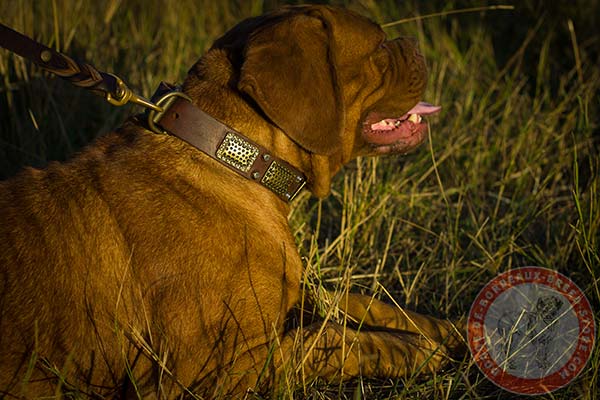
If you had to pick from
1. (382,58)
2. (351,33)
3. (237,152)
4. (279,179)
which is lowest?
(279,179)

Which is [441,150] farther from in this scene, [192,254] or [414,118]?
[192,254]

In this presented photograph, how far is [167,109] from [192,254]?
548mm

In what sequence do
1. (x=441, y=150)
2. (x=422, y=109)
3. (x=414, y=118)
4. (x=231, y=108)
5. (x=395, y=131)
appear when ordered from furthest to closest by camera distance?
(x=441, y=150) → (x=422, y=109) → (x=414, y=118) → (x=395, y=131) → (x=231, y=108)

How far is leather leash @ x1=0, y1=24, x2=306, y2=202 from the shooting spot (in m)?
2.73

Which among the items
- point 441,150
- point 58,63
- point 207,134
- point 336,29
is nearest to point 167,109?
point 207,134

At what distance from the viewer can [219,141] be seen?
2775 mm

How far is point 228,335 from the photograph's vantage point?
2.62 meters

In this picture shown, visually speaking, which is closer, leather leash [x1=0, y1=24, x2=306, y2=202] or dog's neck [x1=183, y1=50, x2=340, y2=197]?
leather leash [x1=0, y1=24, x2=306, y2=202]

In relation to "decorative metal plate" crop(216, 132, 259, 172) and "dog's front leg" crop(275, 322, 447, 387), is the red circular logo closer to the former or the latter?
"dog's front leg" crop(275, 322, 447, 387)

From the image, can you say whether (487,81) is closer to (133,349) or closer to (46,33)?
(46,33)

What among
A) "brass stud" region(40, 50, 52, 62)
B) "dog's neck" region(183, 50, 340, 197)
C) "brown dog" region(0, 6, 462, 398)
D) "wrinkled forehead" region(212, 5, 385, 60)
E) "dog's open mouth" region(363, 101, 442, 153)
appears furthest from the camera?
"dog's open mouth" region(363, 101, 442, 153)

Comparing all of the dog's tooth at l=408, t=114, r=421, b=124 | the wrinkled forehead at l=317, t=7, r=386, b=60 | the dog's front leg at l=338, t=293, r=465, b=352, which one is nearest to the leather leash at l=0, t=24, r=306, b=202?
A: the wrinkled forehead at l=317, t=7, r=386, b=60

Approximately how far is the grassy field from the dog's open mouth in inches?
14.0

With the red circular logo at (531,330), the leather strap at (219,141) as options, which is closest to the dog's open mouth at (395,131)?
the leather strap at (219,141)
